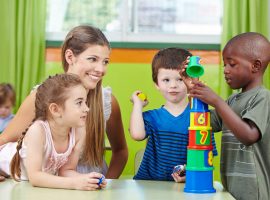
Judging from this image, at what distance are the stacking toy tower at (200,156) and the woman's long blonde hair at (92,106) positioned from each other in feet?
2.38

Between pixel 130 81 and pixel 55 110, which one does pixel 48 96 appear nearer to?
pixel 55 110

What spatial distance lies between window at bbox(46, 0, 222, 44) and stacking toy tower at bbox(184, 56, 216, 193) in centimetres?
314

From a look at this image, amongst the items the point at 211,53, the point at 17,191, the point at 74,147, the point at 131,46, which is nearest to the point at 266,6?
the point at 211,53

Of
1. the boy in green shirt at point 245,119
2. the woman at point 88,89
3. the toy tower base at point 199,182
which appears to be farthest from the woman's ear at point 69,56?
the toy tower base at point 199,182

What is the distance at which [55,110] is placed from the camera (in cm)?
185

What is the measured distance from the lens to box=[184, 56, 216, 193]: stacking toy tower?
5.13 ft

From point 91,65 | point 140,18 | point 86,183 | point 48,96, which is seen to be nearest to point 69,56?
point 91,65

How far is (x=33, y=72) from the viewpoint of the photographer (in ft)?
14.9

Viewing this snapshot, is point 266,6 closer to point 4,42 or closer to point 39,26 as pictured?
point 39,26

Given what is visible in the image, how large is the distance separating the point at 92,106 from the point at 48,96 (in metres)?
0.48

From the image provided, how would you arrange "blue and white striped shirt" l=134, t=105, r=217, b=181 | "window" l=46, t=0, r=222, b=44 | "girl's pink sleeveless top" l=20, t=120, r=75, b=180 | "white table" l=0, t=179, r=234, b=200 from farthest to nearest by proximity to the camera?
"window" l=46, t=0, r=222, b=44
"blue and white striped shirt" l=134, t=105, r=217, b=181
"girl's pink sleeveless top" l=20, t=120, r=75, b=180
"white table" l=0, t=179, r=234, b=200

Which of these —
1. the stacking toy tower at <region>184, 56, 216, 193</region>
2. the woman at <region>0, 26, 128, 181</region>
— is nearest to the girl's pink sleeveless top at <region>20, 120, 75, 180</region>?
the woman at <region>0, 26, 128, 181</region>

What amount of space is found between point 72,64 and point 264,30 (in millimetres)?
2535

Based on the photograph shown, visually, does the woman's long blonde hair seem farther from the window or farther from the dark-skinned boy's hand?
the window
